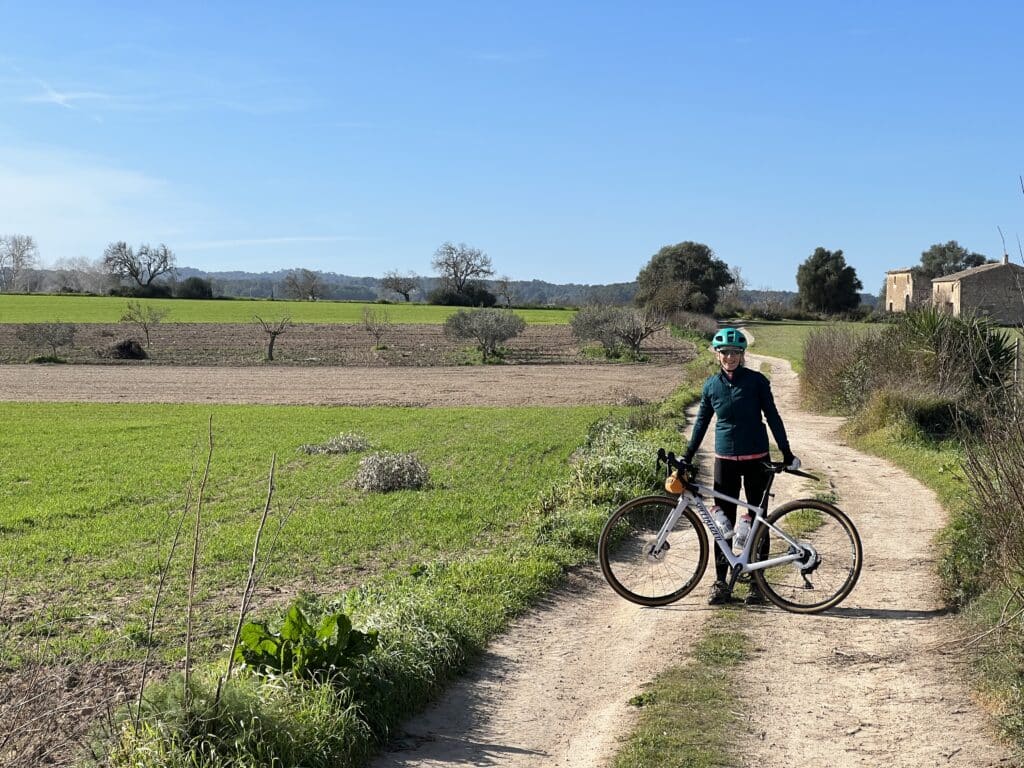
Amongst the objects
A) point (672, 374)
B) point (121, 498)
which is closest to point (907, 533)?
point (121, 498)

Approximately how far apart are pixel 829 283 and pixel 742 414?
109 meters

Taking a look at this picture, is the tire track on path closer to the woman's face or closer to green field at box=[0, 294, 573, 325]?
the woman's face

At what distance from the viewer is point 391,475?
15.9 metres

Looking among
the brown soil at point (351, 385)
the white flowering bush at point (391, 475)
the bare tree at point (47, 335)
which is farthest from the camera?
the bare tree at point (47, 335)

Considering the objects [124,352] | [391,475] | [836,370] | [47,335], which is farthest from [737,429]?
[47,335]

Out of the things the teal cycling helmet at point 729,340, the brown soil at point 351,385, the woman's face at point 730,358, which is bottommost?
the brown soil at point 351,385

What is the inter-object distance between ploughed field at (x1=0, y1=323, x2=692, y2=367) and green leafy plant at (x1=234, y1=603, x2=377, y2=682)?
1836 inches

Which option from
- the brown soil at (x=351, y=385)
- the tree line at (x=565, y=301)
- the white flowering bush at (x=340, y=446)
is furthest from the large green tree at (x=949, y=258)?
the white flowering bush at (x=340, y=446)

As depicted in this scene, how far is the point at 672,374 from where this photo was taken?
44750 mm

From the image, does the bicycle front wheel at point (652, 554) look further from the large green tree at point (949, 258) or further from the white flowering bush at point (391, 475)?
the large green tree at point (949, 258)

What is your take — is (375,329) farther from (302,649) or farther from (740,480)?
(302,649)

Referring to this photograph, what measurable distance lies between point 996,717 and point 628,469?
8.00 metres

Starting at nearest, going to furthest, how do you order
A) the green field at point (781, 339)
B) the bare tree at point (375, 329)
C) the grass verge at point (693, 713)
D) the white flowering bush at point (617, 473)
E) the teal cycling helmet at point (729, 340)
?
the grass verge at point (693, 713)
the teal cycling helmet at point (729, 340)
the white flowering bush at point (617, 473)
the green field at point (781, 339)
the bare tree at point (375, 329)

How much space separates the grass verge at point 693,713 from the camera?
18.2ft
